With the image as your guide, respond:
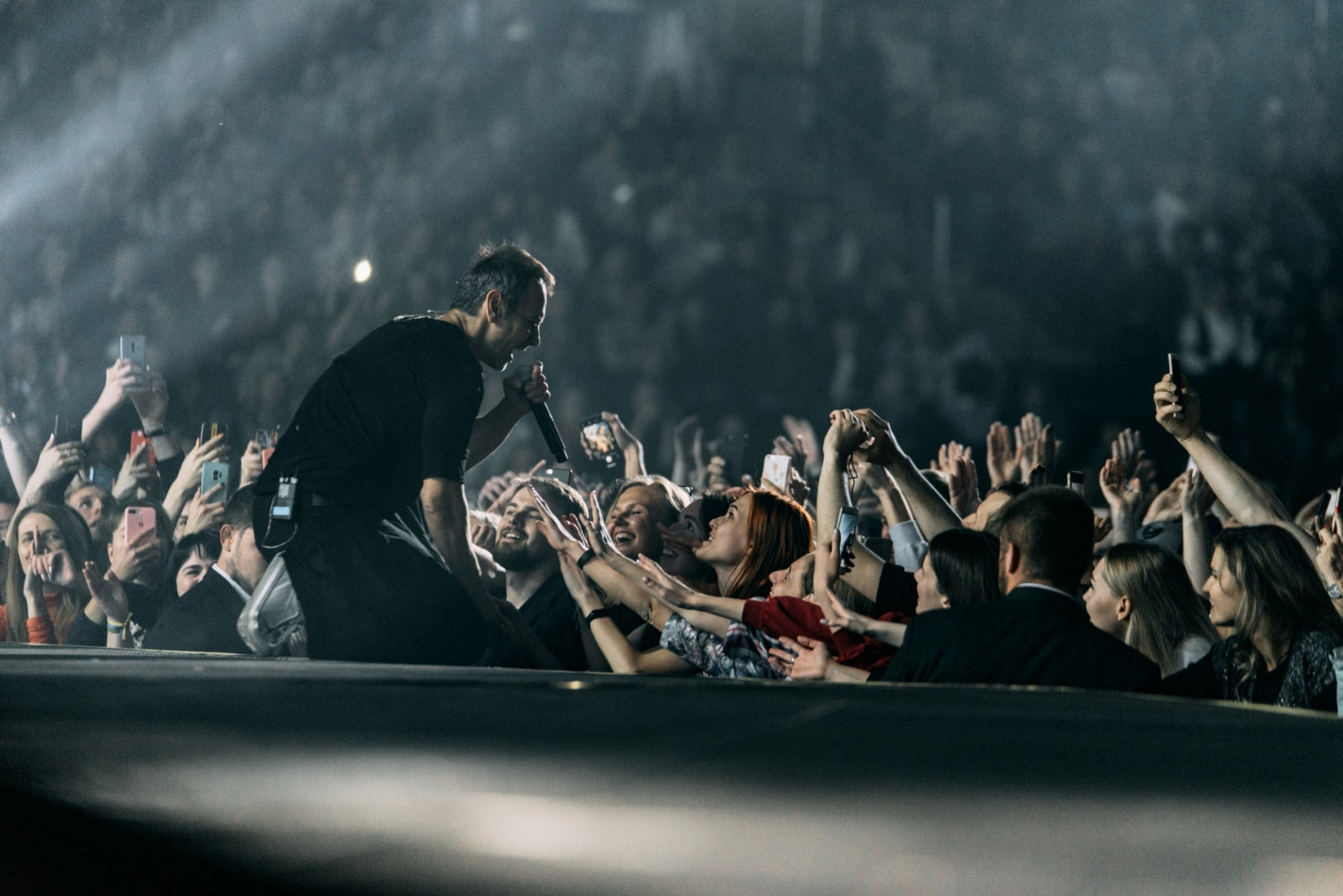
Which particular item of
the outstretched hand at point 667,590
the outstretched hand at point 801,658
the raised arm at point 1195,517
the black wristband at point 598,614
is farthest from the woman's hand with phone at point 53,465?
the raised arm at point 1195,517

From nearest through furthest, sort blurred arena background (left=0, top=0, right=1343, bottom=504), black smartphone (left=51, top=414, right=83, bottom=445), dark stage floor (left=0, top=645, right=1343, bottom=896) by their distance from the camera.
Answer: dark stage floor (left=0, top=645, right=1343, bottom=896) < black smartphone (left=51, top=414, right=83, bottom=445) < blurred arena background (left=0, top=0, right=1343, bottom=504)

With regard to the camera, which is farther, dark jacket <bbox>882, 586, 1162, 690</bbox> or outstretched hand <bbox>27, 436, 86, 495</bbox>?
outstretched hand <bbox>27, 436, 86, 495</bbox>

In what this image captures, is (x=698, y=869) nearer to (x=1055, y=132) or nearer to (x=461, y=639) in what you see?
(x=461, y=639)

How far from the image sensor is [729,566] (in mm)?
2242

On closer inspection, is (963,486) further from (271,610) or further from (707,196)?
(707,196)

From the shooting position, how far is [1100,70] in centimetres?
475

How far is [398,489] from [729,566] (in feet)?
1.87

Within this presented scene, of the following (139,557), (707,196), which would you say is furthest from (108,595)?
(707,196)

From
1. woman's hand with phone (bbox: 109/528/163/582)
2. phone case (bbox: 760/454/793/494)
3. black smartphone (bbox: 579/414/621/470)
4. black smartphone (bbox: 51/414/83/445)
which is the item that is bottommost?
woman's hand with phone (bbox: 109/528/163/582)

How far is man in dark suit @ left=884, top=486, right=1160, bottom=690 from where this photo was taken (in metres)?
1.36

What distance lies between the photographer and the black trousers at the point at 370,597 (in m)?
2.13

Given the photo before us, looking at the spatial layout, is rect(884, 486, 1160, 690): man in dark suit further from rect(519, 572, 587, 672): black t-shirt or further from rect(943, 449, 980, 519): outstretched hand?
rect(943, 449, 980, 519): outstretched hand

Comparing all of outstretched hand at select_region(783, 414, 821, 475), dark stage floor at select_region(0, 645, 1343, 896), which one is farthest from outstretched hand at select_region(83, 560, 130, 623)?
dark stage floor at select_region(0, 645, 1343, 896)

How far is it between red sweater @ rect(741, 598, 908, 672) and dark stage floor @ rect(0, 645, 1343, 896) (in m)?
1.55
